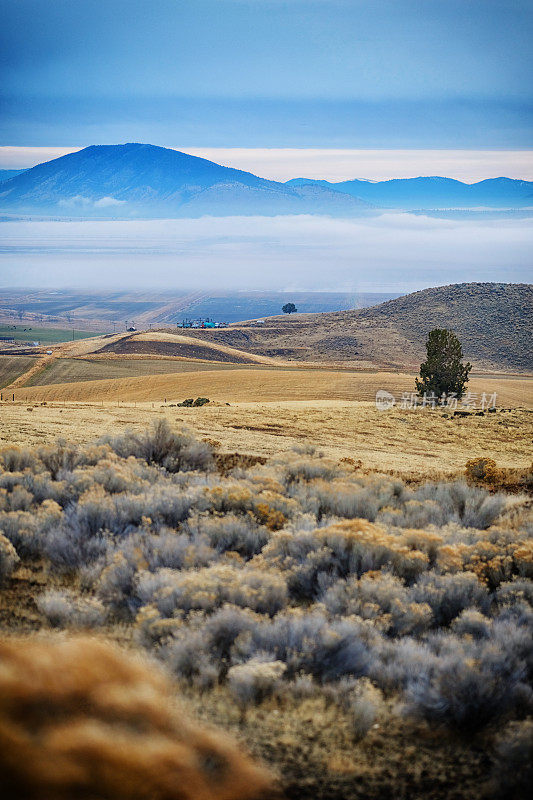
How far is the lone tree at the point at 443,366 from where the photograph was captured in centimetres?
3253

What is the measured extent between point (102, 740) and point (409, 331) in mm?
119907

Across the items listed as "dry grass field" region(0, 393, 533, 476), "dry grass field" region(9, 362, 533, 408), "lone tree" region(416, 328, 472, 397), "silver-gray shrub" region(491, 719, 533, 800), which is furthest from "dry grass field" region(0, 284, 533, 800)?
"dry grass field" region(9, 362, 533, 408)

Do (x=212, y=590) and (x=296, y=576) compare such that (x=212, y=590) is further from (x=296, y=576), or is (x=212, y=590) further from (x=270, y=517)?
(x=270, y=517)

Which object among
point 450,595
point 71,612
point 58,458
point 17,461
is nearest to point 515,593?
point 450,595

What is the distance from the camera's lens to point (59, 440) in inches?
448

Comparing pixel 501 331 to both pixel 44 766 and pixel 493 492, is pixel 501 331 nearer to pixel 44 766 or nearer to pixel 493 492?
pixel 493 492

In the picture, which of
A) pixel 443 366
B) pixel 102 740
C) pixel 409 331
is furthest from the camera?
pixel 409 331

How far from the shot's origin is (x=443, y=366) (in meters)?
32.8

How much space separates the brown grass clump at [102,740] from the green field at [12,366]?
60308 millimetres

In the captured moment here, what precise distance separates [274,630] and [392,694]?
102 cm

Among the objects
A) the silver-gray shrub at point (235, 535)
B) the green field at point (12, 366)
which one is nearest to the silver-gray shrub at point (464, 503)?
the silver-gray shrub at point (235, 535)

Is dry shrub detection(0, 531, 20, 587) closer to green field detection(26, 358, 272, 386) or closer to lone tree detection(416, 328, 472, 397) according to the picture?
lone tree detection(416, 328, 472, 397)

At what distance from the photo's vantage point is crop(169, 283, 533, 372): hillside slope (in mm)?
104125

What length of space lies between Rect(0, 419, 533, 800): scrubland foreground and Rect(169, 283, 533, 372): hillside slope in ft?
279
